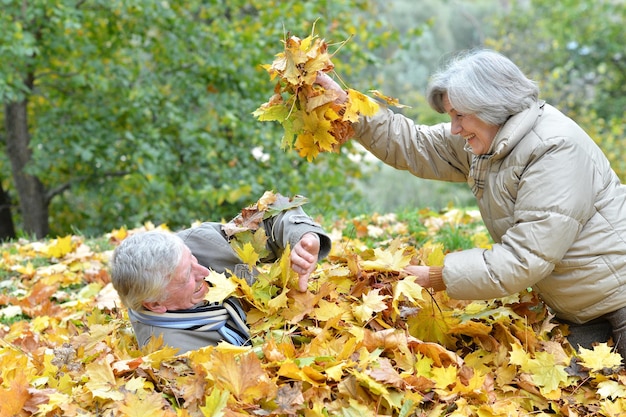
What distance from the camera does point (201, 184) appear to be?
806 cm

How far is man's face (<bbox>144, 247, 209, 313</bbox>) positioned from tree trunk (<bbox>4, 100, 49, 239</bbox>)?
6376 mm

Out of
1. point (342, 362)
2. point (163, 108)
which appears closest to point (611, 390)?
point (342, 362)

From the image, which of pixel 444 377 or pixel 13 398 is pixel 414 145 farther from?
pixel 13 398

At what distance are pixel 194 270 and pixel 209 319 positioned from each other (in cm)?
19

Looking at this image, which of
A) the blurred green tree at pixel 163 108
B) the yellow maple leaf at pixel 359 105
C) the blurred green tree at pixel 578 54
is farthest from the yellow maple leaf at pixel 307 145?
the blurred green tree at pixel 578 54

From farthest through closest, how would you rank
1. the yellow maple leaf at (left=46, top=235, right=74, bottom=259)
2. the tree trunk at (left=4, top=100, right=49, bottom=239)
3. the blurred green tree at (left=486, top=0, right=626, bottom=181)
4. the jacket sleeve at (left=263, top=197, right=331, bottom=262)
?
1. the blurred green tree at (left=486, top=0, right=626, bottom=181)
2. the tree trunk at (left=4, top=100, right=49, bottom=239)
3. the yellow maple leaf at (left=46, top=235, right=74, bottom=259)
4. the jacket sleeve at (left=263, top=197, right=331, bottom=262)

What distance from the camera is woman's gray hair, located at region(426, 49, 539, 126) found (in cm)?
261

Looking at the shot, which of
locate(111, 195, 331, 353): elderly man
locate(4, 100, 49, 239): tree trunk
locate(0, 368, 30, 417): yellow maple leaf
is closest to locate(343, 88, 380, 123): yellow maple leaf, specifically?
locate(111, 195, 331, 353): elderly man

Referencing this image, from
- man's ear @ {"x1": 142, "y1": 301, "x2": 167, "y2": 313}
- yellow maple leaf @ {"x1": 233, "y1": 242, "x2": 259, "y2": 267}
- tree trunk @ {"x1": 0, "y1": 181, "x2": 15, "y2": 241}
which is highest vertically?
yellow maple leaf @ {"x1": 233, "y1": 242, "x2": 259, "y2": 267}

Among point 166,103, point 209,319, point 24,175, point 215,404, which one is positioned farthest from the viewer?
point 24,175

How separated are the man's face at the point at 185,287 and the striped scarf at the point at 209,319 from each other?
3cm

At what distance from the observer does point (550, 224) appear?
2.51m

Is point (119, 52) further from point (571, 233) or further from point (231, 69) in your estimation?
point (571, 233)

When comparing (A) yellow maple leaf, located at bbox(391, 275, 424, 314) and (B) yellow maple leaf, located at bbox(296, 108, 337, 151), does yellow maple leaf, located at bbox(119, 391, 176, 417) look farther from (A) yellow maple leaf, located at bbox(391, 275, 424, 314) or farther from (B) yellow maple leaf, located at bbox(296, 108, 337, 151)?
(B) yellow maple leaf, located at bbox(296, 108, 337, 151)
